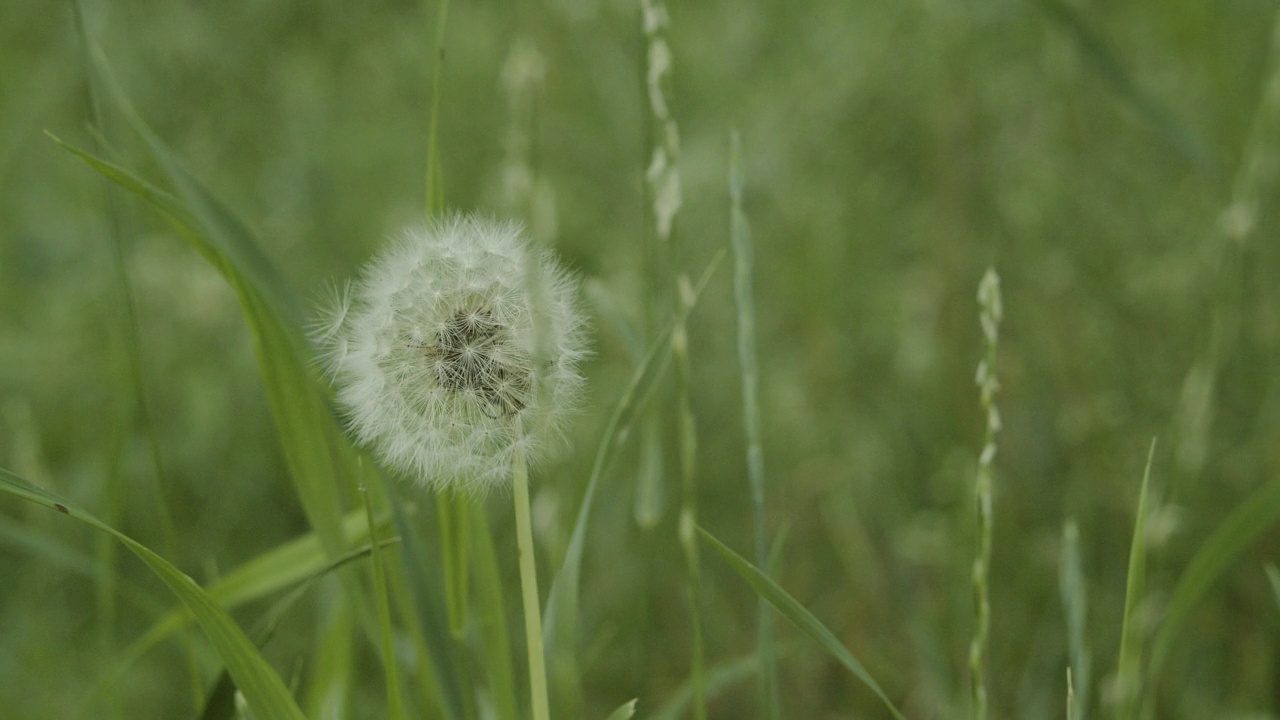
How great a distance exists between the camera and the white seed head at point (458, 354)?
4.18 ft

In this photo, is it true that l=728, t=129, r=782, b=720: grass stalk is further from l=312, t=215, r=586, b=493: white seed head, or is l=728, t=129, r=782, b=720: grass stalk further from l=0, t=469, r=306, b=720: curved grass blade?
l=0, t=469, r=306, b=720: curved grass blade

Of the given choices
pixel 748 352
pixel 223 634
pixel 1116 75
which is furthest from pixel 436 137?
pixel 1116 75

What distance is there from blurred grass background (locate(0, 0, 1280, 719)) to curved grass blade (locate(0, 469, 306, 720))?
2.35 ft

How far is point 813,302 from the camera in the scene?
10.6ft

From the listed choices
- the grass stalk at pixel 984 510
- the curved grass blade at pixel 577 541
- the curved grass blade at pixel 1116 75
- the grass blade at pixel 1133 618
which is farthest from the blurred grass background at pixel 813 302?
the grass stalk at pixel 984 510

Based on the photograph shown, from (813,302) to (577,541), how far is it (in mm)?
2093

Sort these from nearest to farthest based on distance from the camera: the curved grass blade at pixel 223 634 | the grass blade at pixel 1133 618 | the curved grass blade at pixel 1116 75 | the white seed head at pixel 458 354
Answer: the curved grass blade at pixel 223 634, the grass blade at pixel 1133 618, the white seed head at pixel 458 354, the curved grass blade at pixel 1116 75

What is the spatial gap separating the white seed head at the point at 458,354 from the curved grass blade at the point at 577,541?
76 mm

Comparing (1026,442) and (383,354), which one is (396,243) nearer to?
(383,354)

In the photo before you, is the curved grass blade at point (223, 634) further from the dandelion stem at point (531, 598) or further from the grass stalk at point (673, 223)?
the grass stalk at point (673, 223)

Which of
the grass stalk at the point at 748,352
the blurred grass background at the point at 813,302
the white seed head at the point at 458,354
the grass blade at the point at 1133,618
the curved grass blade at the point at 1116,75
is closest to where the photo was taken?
the grass blade at the point at 1133,618

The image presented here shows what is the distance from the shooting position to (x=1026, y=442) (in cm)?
321

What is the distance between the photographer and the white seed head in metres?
1.28

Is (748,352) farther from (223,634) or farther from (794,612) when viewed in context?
(223,634)
